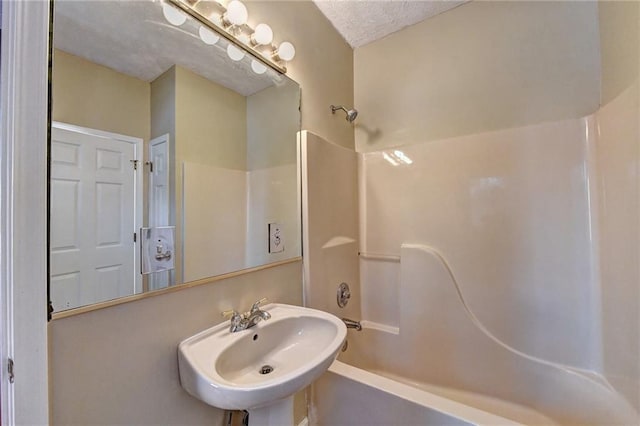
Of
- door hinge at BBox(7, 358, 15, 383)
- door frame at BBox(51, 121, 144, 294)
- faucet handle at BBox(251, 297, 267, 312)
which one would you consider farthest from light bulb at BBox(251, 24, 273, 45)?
door hinge at BBox(7, 358, 15, 383)

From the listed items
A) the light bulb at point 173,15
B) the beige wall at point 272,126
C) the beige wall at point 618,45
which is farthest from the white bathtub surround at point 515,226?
the light bulb at point 173,15

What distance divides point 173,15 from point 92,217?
0.75 metres

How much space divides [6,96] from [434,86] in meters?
1.88

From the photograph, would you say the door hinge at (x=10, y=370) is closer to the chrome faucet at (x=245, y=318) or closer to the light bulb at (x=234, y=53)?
the chrome faucet at (x=245, y=318)

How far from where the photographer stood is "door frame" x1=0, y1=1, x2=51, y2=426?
0.54 meters

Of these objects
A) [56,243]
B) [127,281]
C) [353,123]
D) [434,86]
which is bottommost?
[127,281]

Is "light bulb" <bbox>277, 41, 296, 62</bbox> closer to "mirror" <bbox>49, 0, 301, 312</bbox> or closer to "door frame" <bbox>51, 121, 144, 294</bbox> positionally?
"mirror" <bbox>49, 0, 301, 312</bbox>

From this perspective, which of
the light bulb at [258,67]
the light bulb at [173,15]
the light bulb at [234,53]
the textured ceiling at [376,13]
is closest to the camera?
the light bulb at [173,15]

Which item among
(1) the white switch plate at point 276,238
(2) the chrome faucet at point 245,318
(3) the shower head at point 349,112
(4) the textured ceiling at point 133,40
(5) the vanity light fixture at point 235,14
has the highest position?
(5) the vanity light fixture at point 235,14

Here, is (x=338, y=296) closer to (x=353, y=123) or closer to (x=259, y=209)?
(x=259, y=209)

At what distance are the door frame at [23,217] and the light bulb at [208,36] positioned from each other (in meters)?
0.49

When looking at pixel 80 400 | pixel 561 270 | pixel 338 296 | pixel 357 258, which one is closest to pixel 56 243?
pixel 80 400

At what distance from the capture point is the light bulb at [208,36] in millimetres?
990

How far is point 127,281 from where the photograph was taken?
753 mm
